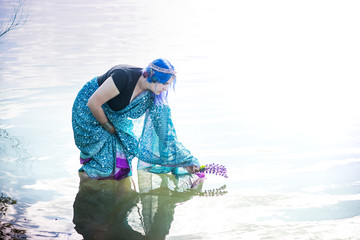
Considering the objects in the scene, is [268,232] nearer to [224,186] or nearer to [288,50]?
[224,186]

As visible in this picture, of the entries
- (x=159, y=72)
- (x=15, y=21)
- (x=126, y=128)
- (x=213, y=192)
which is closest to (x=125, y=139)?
(x=126, y=128)

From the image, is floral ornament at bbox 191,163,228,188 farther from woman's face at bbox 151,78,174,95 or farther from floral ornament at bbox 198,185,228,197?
woman's face at bbox 151,78,174,95

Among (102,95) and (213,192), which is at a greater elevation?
(102,95)

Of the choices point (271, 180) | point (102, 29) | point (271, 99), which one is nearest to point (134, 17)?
point (102, 29)

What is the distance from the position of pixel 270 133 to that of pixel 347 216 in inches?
72.9

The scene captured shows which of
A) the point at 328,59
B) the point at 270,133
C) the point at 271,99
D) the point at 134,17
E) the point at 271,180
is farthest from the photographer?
the point at 134,17

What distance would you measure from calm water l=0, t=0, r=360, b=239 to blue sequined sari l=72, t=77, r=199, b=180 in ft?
0.64

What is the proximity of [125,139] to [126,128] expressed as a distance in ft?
0.28

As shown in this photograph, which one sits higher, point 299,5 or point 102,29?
point 299,5

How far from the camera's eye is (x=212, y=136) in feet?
16.6

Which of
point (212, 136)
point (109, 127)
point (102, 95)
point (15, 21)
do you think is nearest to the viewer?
point (102, 95)

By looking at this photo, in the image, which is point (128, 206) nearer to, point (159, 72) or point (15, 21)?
point (159, 72)

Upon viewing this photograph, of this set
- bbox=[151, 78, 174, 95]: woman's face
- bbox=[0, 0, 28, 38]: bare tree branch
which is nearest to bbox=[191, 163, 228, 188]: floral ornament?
bbox=[151, 78, 174, 95]: woman's face

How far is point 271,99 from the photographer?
21.2 feet
